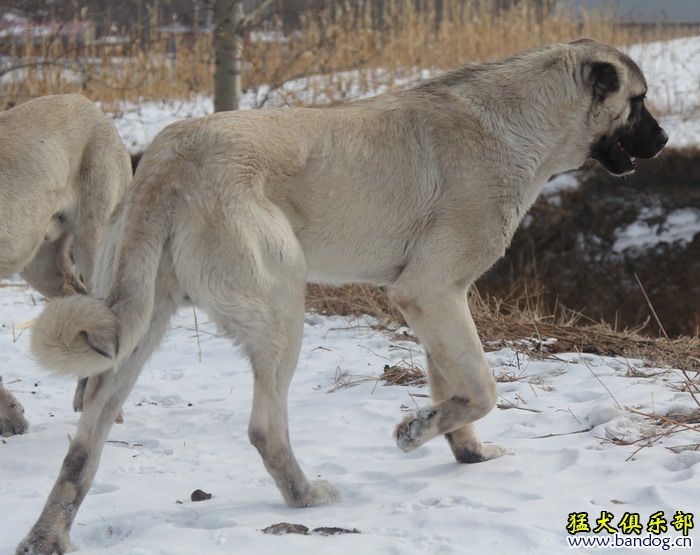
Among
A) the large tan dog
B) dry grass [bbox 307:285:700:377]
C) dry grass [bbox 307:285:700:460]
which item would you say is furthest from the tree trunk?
the large tan dog

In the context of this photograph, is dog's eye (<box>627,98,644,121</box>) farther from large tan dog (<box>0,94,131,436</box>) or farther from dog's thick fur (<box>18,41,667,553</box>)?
large tan dog (<box>0,94,131,436</box>)

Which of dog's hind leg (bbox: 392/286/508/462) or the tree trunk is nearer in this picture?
dog's hind leg (bbox: 392/286/508/462)

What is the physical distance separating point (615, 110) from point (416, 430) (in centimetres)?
178

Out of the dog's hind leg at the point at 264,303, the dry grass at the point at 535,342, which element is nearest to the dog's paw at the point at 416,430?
the dog's hind leg at the point at 264,303

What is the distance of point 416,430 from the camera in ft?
12.6

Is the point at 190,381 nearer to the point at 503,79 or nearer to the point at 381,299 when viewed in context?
the point at 381,299

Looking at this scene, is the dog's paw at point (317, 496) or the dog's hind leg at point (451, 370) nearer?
the dog's paw at point (317, 496)

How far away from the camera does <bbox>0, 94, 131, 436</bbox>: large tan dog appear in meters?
4.88

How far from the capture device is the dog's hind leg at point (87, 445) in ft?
10.4

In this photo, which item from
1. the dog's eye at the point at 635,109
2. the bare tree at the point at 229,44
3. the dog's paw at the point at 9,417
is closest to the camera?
the dog's eye at the point at 635,109

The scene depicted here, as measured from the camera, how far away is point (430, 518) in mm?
3271

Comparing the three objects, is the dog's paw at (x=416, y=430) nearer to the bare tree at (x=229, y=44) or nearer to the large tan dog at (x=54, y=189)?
the large tan dog at (x=54, y=189)

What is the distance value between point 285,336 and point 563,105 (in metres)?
1.81

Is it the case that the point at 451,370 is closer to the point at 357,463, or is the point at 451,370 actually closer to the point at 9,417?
the point at 357,463
